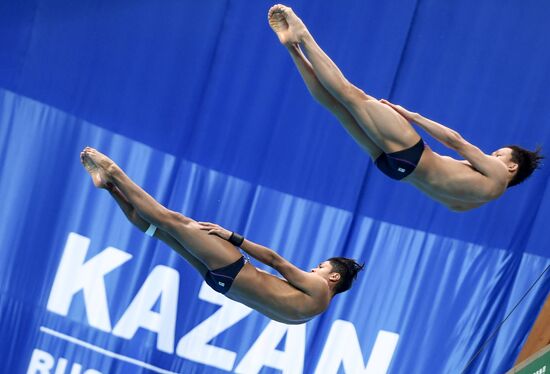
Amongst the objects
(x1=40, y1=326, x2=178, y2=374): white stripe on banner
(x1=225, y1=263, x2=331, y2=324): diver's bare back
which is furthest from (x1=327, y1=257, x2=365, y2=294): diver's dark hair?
Answer: (x1=40, y1=326, x2=178, y2=374): white stripe on banner

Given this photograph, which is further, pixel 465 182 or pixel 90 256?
pixel 90 256

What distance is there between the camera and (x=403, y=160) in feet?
16.9

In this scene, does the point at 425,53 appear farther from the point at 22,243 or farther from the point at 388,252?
the point at 22,243

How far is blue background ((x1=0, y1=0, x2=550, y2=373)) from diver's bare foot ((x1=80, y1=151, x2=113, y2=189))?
2046mm

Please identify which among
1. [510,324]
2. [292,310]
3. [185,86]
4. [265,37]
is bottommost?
[292,310]

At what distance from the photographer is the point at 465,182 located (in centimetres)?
525

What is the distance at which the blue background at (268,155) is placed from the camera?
24.4ft

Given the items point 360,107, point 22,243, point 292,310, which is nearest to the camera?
point 360,107

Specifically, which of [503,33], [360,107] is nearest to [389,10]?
[503,33]

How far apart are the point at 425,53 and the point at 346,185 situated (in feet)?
3.89

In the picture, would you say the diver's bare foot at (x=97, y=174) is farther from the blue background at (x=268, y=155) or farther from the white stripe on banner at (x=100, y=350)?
the white stripe on banner at (x=100, y=350)

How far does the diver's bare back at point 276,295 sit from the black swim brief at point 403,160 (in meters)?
0.80

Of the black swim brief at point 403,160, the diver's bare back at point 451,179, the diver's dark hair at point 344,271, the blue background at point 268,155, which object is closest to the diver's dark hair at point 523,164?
the diver's bare back at point 451,179

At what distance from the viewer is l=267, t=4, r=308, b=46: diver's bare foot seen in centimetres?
505
